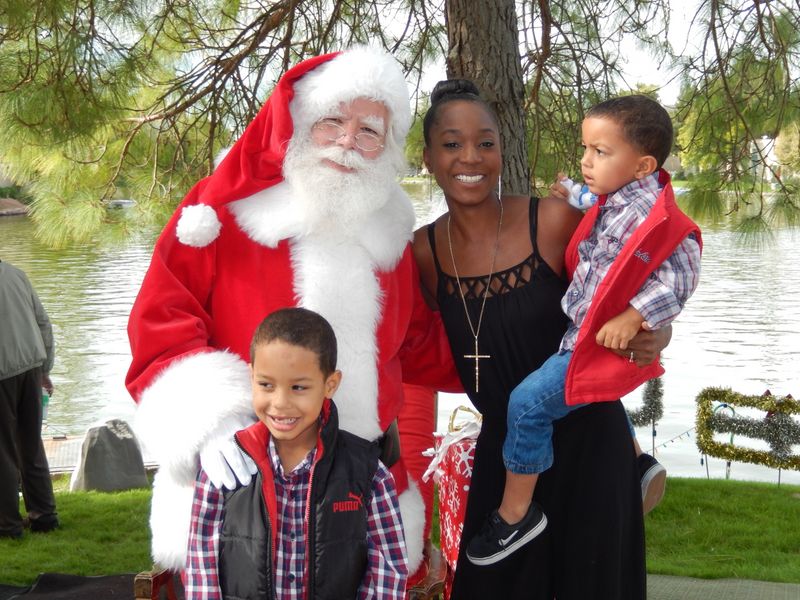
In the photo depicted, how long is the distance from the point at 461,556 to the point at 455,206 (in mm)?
880

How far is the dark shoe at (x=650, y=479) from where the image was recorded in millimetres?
2271

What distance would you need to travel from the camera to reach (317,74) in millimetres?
2168

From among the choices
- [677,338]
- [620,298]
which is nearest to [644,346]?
[620,298]

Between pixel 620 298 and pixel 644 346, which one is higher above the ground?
pixel 620 298

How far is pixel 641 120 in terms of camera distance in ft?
6.80

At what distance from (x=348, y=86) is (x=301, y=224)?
0.33 m

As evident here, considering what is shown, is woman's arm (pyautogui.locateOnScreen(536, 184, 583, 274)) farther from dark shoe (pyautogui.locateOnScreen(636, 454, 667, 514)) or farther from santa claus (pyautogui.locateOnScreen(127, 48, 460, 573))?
dark shoe (pyautogui.locateOnScreen(636, 454, 667, 514))

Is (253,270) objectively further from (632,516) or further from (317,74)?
(632,516)

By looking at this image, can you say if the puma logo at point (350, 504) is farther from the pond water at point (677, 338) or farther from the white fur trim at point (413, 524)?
the pond water at point (677, 338)

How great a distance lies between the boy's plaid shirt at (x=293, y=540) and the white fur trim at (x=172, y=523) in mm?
180

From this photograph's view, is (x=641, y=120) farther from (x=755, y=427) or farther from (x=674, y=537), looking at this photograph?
(x=755, y=427)

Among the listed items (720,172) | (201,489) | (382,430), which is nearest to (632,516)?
(382,430)

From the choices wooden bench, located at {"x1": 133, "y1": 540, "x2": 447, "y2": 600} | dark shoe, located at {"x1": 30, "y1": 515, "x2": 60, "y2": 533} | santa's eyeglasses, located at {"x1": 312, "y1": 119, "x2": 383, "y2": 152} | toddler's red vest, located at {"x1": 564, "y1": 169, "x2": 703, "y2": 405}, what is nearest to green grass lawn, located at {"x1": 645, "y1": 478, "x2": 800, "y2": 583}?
wooden bench, located at {"x1": 133, "y1": 540, "x2": 447, "y2": 600}

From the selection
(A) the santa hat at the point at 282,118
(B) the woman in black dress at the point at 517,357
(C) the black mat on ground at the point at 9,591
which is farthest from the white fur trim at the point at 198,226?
(C) the black mat on ground at the point at 9,591
